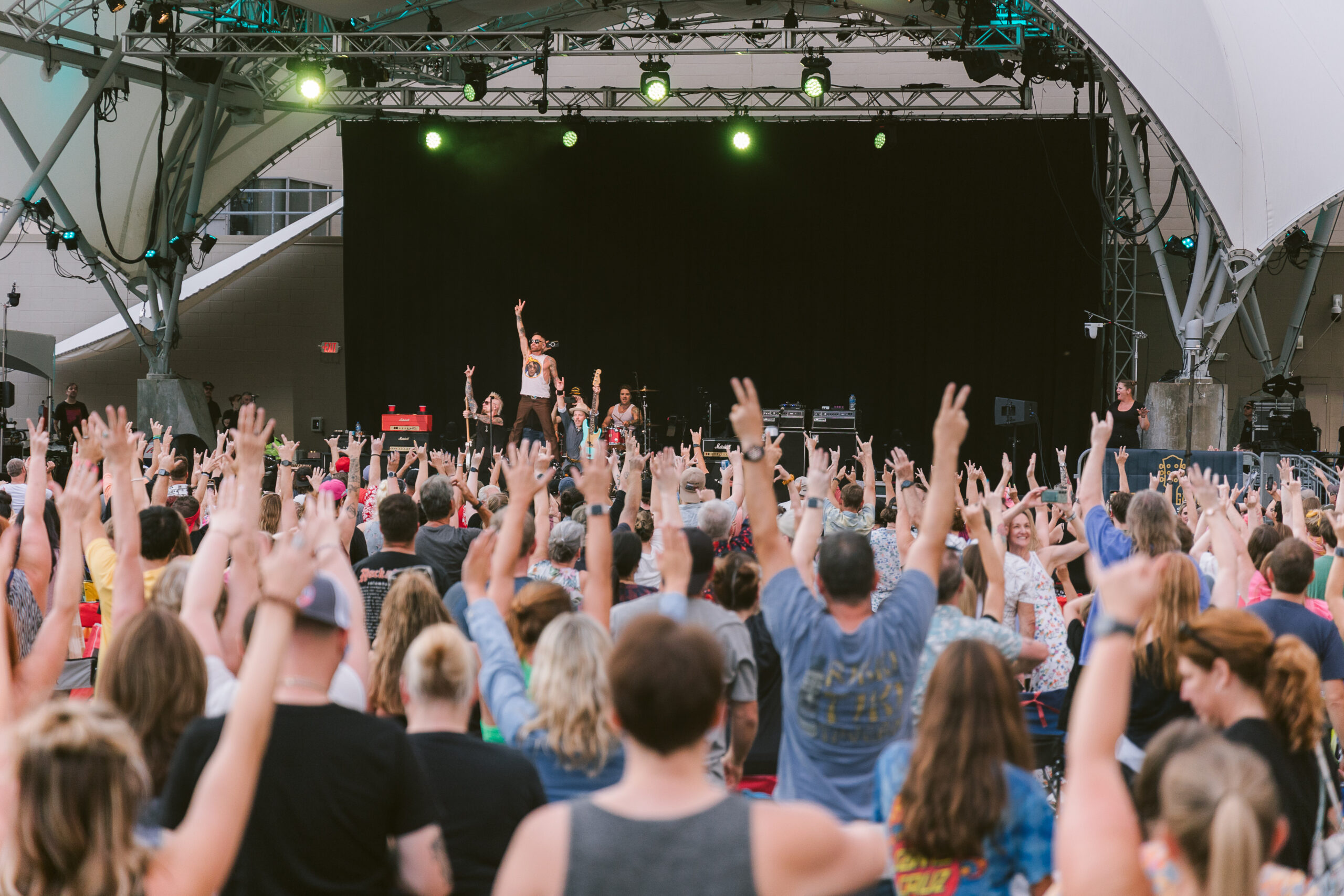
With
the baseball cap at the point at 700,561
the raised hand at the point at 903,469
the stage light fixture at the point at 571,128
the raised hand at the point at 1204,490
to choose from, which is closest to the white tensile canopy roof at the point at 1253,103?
the stage light fixture at the point at 571,128

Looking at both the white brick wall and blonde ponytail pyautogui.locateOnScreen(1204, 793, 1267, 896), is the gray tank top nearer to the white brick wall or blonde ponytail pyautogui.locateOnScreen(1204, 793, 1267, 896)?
blonde ponytail pyautogui.locateOnScreen(1204, 793, 1267, 896)

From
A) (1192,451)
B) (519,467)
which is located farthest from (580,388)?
(519,467)

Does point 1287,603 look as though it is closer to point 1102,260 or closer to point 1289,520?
point 1289,520

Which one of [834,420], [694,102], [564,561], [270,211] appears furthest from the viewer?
[270,211]

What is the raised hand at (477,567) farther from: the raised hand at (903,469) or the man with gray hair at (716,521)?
the raised hand at (903,469)

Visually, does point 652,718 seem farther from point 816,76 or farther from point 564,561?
point 816,76

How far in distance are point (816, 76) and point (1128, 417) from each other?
5126 millimetres

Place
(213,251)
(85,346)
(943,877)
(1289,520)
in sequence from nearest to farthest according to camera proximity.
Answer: (943,877)
(1289,520)
(85,346)
(213,251)

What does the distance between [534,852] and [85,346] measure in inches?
656

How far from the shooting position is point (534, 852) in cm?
146

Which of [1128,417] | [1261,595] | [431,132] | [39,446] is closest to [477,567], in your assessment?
[39,446]

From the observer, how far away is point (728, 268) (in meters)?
16.3

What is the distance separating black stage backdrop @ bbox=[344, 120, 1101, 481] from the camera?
1556 centimetres

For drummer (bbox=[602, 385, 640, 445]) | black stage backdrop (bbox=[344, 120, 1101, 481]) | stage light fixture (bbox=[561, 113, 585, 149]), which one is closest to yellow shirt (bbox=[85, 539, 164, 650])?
drummer (bbox=[602, 385, 640, 445])
